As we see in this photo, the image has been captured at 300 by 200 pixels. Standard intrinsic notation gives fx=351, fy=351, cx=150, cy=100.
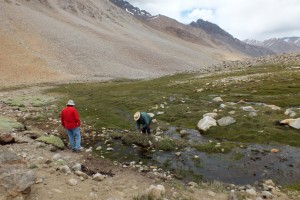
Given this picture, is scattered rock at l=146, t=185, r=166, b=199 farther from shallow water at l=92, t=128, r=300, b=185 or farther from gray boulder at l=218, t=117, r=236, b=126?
gray boulder at l=218, t=117, r=236, b=126

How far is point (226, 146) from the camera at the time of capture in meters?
21.2

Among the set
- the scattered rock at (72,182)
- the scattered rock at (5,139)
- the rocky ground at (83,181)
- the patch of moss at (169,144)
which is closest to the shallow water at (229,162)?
the patch of moss at (169,144)

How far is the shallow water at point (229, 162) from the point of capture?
17.0m

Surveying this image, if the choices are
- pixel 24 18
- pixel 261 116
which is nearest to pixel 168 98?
pixel 261 116

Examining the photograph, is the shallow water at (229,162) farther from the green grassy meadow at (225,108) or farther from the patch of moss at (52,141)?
the patch of moss at (52,141)

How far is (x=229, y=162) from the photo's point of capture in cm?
1889

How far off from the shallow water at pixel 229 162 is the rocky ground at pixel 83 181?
1198 millimetres

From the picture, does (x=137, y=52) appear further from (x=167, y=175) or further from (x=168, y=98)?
(x=167, y=175)

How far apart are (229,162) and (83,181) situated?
815 cm

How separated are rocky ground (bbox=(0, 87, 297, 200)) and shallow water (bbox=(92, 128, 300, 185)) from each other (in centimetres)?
120

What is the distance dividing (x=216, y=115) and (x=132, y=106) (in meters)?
11.4

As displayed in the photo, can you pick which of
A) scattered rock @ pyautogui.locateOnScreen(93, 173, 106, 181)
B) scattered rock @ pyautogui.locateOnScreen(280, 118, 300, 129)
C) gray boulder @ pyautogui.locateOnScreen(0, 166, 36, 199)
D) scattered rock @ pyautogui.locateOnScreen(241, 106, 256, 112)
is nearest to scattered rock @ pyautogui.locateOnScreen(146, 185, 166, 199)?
scattered rock @ pyautogui.locateOnScreen(93, 173, 106, 181)

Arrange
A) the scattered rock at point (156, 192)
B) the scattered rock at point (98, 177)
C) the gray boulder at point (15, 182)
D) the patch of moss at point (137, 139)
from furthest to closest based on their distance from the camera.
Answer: the patch of moss at point (137, 139), the scattered rock at point (98, 177), the scattered rock at point (156, 192), the gray boulder at point (15, 182)

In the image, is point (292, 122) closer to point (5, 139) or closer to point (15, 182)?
→ point (5, 139)
